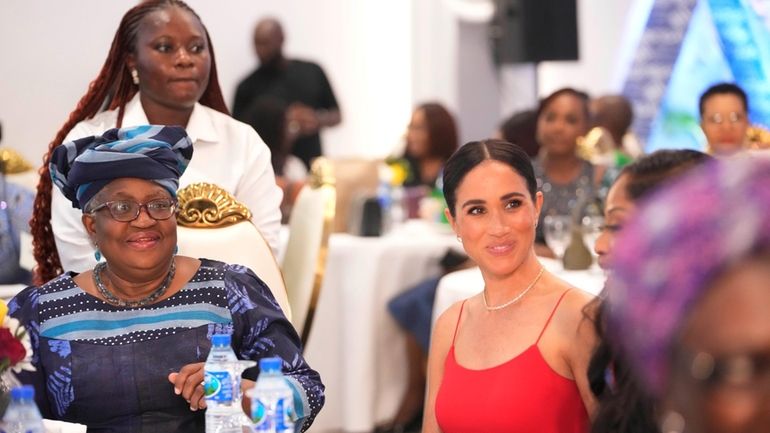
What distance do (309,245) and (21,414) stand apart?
2.00m

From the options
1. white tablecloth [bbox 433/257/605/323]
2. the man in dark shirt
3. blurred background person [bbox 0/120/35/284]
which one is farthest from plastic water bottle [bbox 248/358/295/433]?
the man in dark shirt

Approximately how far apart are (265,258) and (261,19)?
6157mm

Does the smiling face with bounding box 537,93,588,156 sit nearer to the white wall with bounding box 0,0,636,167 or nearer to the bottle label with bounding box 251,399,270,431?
the white wall with bounding box 0,0,636,167

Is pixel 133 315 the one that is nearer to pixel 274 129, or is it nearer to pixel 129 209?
pixel 129 209

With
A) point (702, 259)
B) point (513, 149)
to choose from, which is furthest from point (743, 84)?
point (702, 259)

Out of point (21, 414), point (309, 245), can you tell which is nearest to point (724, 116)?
point (309, 245)

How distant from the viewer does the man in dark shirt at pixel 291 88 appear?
8625mm

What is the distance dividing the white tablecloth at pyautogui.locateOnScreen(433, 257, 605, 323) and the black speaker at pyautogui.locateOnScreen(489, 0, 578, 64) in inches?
208

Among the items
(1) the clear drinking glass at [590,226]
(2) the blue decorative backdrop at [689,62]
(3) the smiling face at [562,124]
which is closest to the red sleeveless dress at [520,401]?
(1) the clear drinking glass at [590,226]

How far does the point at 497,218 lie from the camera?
2.73 metres

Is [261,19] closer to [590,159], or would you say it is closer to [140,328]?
[590,159]

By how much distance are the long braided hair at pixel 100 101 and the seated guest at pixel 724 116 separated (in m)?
2.59

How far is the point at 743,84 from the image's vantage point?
8516 millimetres

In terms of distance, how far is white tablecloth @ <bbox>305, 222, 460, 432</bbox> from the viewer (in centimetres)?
560
